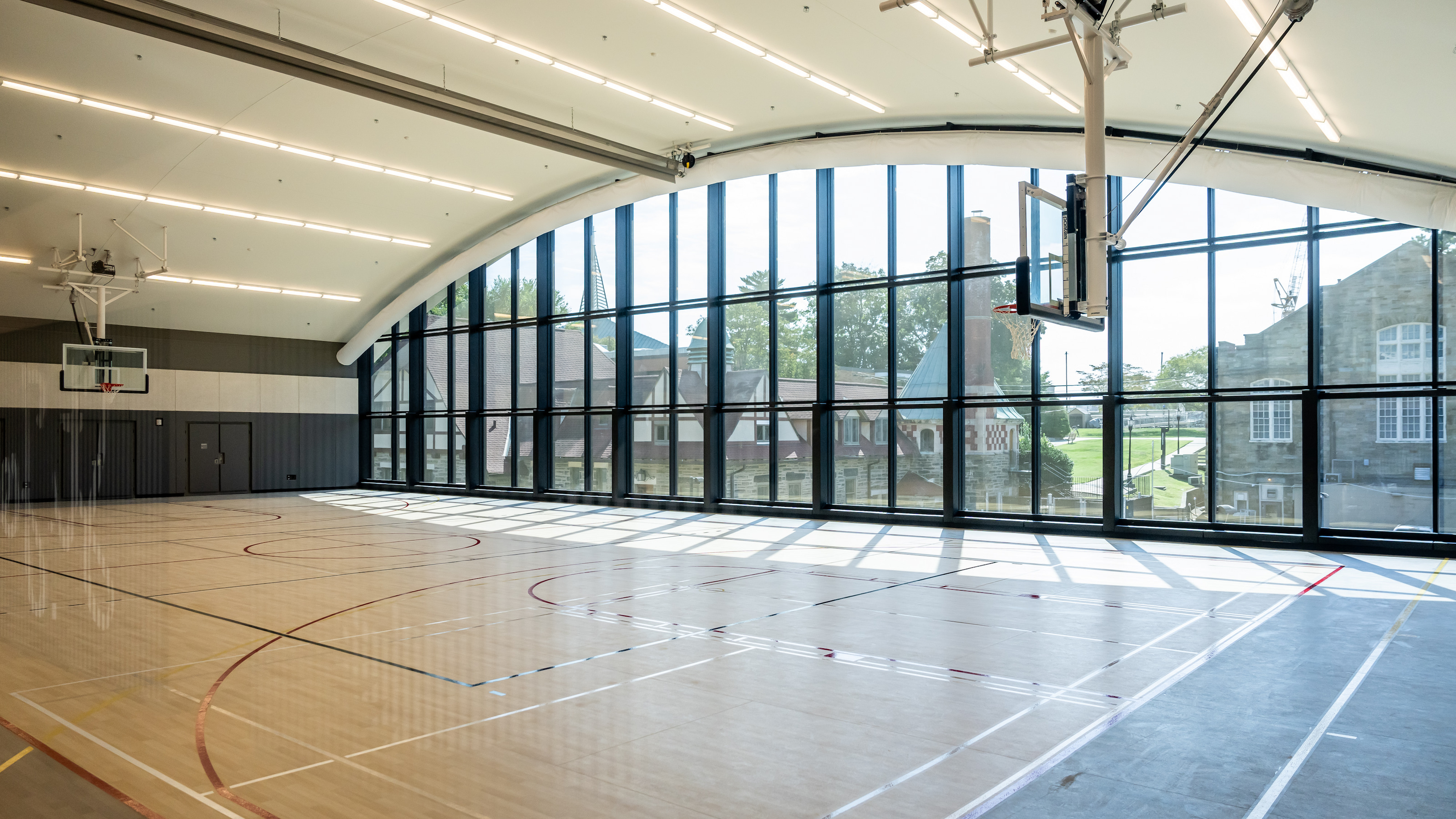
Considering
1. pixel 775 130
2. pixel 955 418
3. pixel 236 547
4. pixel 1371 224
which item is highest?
pixel 775 130

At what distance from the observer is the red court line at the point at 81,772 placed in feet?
13.3

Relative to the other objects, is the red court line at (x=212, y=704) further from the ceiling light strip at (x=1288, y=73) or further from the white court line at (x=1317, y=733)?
the ceiling light strip at (x=1288, y=73)

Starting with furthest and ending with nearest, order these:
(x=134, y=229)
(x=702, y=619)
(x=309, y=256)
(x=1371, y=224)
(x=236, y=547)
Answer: (x=309, y=256) < (x=134, y=229) < (x=236, y=547) < (x=1371, y=224) < (x=702, y=619)

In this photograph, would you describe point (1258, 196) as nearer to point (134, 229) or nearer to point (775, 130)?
point (775, 130)

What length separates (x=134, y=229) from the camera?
19.0m

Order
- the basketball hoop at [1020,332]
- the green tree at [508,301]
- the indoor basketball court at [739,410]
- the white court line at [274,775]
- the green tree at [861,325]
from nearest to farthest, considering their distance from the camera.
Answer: the white court line at [274,775], the indoor basketball court at [739,410], the basketball hoop at [1020,332], the green tree at [861,325], the green tree at [508,301]

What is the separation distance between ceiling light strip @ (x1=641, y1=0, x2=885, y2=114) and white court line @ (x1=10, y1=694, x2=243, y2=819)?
9650 mm

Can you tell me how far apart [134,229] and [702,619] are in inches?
691

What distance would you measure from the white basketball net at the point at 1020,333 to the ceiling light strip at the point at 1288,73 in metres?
4.53

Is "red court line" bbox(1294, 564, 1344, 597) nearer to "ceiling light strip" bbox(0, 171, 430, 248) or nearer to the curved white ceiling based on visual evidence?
the curved white ceiling

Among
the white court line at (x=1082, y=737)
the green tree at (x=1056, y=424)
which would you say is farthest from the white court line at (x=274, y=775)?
the green tree at (x=1056, y=424)

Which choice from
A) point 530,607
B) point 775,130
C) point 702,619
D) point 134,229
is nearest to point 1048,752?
point 702,619

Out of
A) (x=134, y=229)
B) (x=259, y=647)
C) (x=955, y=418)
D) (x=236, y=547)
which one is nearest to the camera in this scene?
(x=259, y=647)

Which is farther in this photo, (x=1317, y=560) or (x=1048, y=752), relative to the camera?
(x=1317, y=560)
